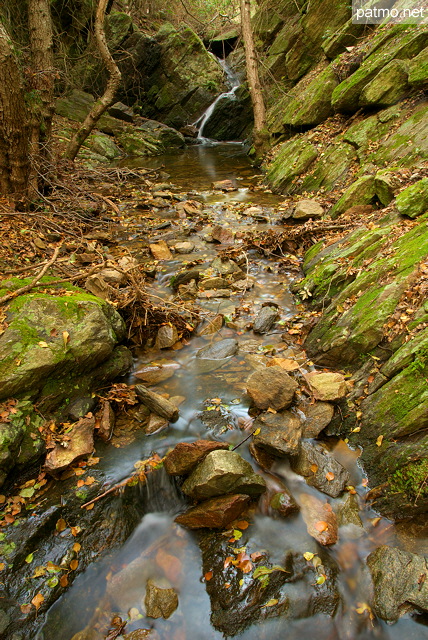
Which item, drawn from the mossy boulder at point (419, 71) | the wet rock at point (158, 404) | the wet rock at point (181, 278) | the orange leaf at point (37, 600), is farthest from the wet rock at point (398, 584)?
the mossy boulder at point (419, 71)

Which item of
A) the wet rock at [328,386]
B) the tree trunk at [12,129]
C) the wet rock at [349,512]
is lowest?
the wet rock at [349,512]

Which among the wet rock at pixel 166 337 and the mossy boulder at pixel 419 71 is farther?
the mossy boulder at pixel 419 71

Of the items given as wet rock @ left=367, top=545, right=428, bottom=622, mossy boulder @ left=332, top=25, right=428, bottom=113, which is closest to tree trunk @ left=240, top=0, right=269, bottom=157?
mossy boulder @ left=332, top=25, right=428, bottom=113

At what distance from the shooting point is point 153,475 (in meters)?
3.59

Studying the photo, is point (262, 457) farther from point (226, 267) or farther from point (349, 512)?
point (226, 267)

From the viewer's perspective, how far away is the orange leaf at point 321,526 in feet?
10.3

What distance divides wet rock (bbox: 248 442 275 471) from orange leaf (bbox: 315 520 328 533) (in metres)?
0.65

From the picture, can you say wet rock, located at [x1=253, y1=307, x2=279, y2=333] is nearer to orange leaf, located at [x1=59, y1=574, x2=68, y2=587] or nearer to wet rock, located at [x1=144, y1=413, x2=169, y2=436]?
wet rock, located at [x1=144, y1=413, x2=169, y2=436]

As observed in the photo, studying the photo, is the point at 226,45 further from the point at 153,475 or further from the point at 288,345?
the point at 153,475

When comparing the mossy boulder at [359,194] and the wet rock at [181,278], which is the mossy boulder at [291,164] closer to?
the mossy boulder at [359,194]

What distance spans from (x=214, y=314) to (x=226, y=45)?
30.3 metres

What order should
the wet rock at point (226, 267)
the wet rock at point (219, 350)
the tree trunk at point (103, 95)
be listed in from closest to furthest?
the wet rock at point (219, 350) < the wet rock at point (226, 267) < the tree trunk at point (103, 95)

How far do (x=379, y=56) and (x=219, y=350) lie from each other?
33.3ft

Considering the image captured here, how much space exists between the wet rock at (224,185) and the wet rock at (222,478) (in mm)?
11173
